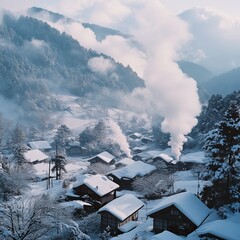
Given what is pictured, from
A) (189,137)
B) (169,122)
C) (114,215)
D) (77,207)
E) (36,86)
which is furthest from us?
(36,86)

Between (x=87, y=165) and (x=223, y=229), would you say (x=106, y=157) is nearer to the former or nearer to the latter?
(x=87, y=165)

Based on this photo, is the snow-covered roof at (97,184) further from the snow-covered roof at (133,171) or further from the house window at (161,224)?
the house window at (161,224)

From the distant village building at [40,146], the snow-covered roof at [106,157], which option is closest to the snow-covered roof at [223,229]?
the snow-covered roof at [106,157]

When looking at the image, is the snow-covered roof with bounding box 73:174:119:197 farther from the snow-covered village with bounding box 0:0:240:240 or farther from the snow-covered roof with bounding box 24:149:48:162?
the snow-covered roof with bounding box 24:149:48:162

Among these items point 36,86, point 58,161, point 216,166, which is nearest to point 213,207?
point 216,166

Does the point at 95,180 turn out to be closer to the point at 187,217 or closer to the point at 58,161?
the point at 58,161

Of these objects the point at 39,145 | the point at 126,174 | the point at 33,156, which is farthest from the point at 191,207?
the point at 39,145
